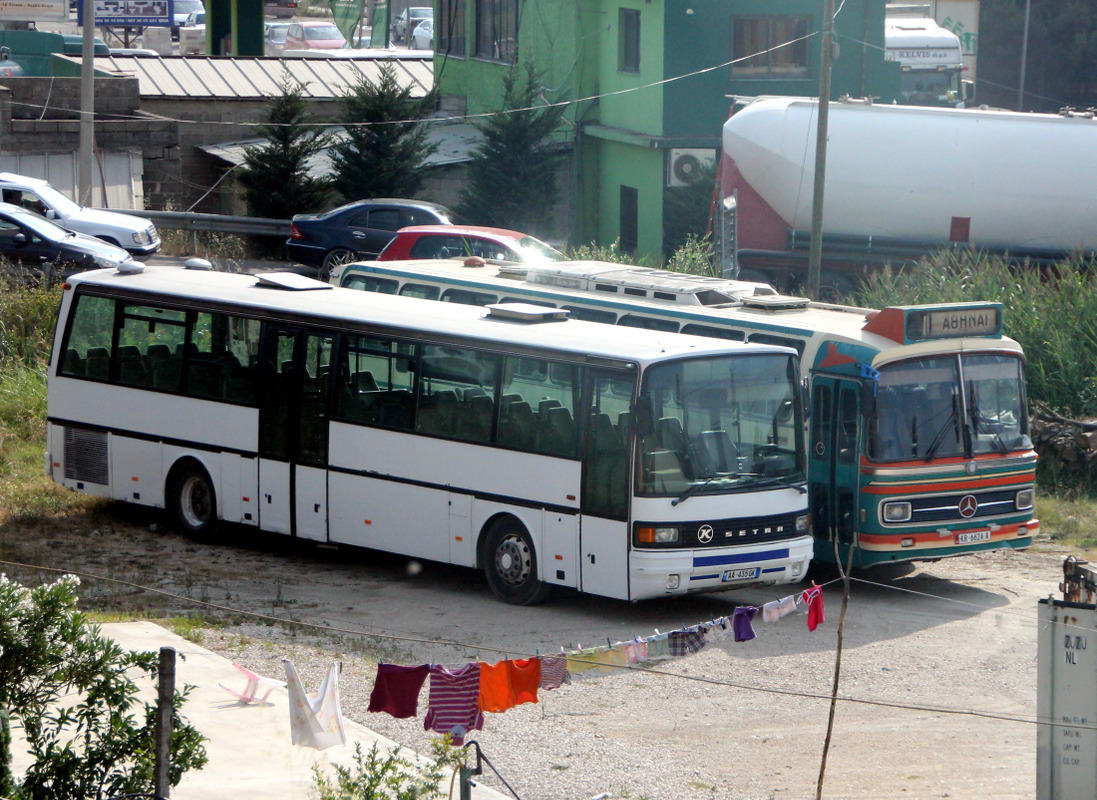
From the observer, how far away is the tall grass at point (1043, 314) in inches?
706

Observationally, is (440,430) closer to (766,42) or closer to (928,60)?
(766,42)

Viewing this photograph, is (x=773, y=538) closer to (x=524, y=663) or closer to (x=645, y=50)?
(x=524, y=663)

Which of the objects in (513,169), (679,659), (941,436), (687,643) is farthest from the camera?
(513,169)

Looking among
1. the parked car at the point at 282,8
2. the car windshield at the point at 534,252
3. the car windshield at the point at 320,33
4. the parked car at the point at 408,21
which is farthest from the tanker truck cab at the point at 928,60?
the parked car at the point at 282,8

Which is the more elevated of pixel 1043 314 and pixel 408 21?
pixel 408 21

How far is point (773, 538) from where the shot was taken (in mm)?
11688

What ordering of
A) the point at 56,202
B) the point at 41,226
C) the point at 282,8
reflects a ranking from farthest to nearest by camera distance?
the point at 282,8, the point at 56,202, the point at 41,226

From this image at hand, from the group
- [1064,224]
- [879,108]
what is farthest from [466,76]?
[1064,224]

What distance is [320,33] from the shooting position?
66.1 m

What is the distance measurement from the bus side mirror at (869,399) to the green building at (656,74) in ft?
73.6

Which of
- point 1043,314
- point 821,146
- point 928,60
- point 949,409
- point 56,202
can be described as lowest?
point 949,409

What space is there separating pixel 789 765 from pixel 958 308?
17.0 ft

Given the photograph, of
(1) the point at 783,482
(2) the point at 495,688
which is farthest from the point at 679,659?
(2) the point at 495,688

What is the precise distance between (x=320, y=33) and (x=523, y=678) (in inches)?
2434
